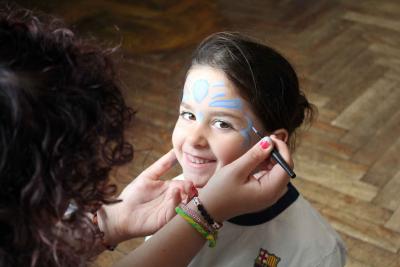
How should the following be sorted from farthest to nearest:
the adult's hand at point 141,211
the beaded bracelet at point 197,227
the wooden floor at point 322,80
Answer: the wooden floor at point 322,80 < the adult's hand at point 141,211 < the beaded bracelet at point 197,227

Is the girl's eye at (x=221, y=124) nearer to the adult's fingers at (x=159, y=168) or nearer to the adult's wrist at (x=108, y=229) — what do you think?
the adult's fingers at (x=159, y=168)

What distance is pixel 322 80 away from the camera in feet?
7.61

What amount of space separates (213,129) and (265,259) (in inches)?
9.8

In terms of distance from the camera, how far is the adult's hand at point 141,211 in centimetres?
97

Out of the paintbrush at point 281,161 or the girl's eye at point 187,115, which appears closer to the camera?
the paintbrush at point 281,161

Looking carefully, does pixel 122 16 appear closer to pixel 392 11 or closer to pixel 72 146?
pixel 392 11

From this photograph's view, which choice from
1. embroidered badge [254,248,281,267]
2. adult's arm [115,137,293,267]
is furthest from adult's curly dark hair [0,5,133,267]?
embroidered badge [254,248,281,267]

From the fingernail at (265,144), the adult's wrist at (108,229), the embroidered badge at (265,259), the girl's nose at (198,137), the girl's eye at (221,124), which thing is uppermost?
the fingernail at (265,144)

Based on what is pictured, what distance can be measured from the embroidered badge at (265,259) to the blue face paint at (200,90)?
295mm

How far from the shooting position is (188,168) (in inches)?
40.6

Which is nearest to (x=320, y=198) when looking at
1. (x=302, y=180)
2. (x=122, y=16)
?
(x=302, y=180)

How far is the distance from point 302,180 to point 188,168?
2.83ft

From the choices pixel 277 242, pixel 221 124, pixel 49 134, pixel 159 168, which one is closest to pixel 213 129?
pixel 221 124


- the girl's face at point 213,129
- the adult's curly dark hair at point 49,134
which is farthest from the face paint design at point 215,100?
the adult's curly dark hair at point 49,134
